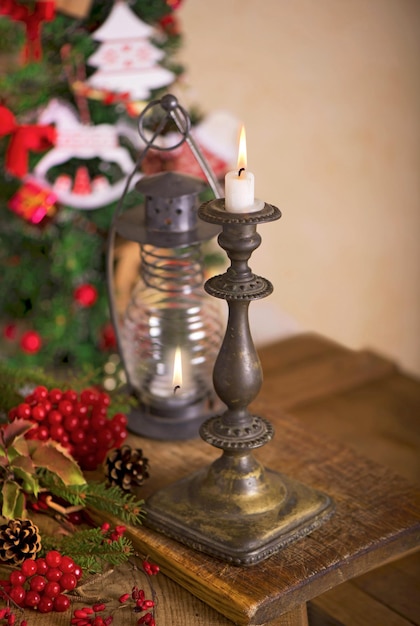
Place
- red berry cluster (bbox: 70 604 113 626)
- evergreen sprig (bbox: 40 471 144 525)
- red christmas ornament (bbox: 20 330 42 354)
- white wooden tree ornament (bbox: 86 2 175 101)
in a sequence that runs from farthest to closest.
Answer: red christmas ornament (bbox: 20 330 42 354) → white wooden tree ornament (bbox: 86 2 175 101) → evergreen sprig (bbox: 40 471 144 525) → red berry cluster (bbox: 70 604 113 626)

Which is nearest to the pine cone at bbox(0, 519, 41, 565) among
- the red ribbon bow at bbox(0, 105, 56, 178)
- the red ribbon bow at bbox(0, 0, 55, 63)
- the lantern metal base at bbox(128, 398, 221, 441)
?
the lantern metal base at bbox(128, 398, 221, 441)

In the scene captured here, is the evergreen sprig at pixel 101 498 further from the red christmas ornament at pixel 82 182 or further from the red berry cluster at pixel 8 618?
the red christmas ornament at pixel 82 182

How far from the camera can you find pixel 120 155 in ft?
5.70

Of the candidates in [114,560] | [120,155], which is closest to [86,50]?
[120,155]

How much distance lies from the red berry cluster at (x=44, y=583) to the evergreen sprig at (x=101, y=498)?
0.10 metres

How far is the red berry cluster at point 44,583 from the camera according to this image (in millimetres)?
886

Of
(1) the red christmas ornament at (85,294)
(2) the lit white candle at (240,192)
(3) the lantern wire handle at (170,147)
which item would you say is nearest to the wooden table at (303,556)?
(3) the lantern wire handle at (170,147)

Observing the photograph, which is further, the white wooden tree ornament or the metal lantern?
the white wooden tree ornament

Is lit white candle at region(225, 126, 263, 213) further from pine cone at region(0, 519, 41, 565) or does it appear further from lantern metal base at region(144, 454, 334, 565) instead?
pine cone at region(0, 519, 41, 565)

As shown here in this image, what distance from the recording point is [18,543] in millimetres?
935

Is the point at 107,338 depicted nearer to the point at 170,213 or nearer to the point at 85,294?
the point at 85,294

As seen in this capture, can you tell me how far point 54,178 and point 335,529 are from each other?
100cm

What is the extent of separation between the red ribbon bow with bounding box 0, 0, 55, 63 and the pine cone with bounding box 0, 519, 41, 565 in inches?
37.7

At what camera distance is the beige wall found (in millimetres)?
2373
